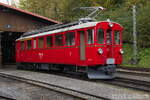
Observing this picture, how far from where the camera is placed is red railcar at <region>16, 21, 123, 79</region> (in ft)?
35.6

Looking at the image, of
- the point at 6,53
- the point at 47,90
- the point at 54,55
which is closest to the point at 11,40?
the point at 6,53

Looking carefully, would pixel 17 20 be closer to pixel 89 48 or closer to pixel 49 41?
pixel 49 41

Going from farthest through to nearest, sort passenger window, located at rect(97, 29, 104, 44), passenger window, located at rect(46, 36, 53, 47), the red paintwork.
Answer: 1. passenger window, located at rect(46, 36, 53, 47)
2. passenger window, located at rect(97, 29, 104, 44)
3. the red paintwork

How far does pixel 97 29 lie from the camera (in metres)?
10.8

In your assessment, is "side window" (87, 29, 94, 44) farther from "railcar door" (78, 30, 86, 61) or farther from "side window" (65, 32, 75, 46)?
"side window" (65, 32, 75, 46)

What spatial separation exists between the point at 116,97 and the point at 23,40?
39.7 feet

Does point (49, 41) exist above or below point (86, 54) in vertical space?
above

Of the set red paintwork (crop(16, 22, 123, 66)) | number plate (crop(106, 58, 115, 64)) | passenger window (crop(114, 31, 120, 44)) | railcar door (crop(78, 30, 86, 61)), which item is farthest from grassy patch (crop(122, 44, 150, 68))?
railcar door (crop(78, 30, 86, 61))

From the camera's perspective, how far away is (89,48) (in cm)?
1094

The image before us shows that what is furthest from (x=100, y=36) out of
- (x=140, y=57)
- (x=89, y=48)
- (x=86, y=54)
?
(x=140, y=57)

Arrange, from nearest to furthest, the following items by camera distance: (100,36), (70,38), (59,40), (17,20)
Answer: (100,36)
(70,38)
(59,40)
(17,20)

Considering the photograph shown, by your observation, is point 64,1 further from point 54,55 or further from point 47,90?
point 47,90

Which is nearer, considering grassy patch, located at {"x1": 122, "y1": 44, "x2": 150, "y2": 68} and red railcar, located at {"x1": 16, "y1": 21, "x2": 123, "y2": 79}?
red railcar, located at {"x1": 16, "y1": 21, "x2": 123, "y2": 79}

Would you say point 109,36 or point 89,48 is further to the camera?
point 109,36
